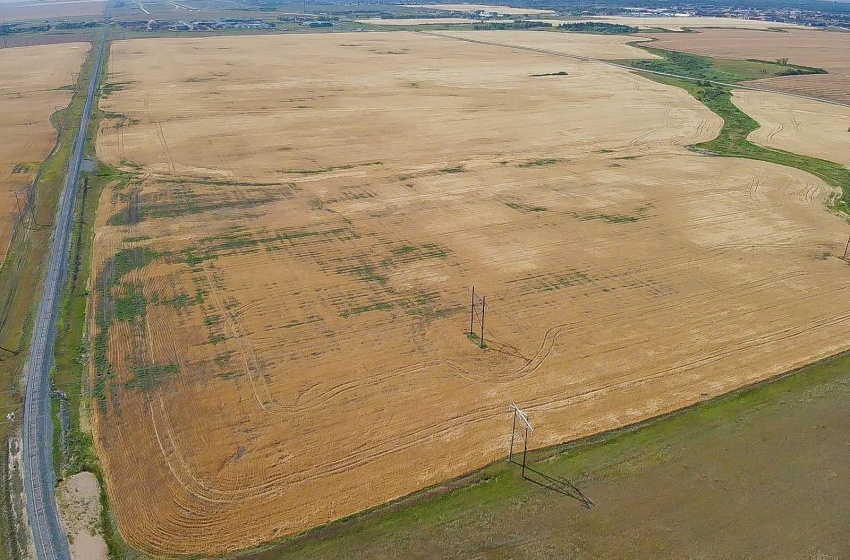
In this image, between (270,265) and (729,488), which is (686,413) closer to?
(729,488)

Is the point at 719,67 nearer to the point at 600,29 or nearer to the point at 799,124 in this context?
the point at 799,124

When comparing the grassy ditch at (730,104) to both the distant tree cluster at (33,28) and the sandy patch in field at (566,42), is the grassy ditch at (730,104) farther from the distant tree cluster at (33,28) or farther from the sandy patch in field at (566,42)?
the distant tree cluster at (33,28)

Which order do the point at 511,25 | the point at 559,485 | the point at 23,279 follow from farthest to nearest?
the point at 511,25 < the point at 23,279 < the point at 559,485

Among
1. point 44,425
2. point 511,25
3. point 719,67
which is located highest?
point 511,25

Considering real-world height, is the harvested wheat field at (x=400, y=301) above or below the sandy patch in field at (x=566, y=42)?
below

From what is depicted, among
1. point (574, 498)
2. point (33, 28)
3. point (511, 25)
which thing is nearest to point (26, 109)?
point (574, 498)

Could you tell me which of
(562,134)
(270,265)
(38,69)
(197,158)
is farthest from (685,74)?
(38,69)

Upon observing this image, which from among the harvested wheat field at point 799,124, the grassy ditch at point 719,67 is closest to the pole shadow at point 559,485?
the harvested wheat field at point 799,124
